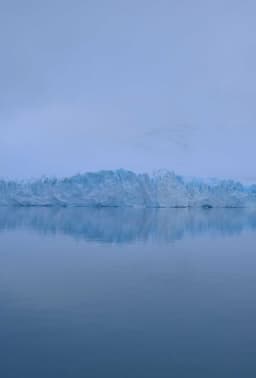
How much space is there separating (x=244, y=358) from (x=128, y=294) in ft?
7.49

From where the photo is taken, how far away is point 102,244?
10.6 metres

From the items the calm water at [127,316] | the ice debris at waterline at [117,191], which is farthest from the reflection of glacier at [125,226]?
the ice debris at waterline at [117,191]

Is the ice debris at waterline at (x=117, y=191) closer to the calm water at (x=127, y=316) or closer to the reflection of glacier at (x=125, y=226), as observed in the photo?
the reflection of glacier at (x=125, y=226)

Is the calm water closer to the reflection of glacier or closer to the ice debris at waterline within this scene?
the reflection of glacier

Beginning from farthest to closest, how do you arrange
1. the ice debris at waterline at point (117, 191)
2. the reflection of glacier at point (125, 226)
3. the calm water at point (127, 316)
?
1. the ice debris at waterline at point (117, 191)
2. the reflection of glacier at point (125, 226)
3. the calm water at point (127, 316)

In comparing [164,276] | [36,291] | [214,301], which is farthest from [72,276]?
[214,301]

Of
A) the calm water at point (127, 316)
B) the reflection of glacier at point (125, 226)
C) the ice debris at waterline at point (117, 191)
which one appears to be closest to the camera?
the calm water at point (127, 316)

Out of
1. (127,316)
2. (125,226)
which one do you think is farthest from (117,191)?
(127,316)

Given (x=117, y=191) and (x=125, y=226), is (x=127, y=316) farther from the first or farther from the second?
(x=117, y=191)

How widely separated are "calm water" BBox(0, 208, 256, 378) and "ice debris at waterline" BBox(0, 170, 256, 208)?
24186 mm

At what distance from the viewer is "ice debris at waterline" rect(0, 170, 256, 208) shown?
32.7 m

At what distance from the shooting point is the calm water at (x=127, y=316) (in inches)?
124

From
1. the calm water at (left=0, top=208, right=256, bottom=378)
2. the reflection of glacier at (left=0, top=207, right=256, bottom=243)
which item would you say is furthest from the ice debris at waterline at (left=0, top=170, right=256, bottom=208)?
the calm water at (left=0, top=208, right=256, bottom=378)

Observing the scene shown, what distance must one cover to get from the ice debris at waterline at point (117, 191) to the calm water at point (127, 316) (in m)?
24.2
